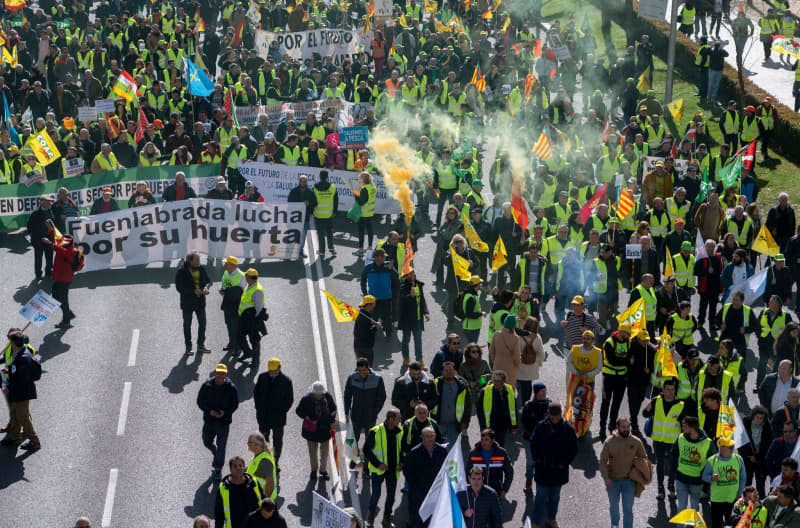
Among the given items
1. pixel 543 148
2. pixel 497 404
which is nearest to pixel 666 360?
pixel 497 404

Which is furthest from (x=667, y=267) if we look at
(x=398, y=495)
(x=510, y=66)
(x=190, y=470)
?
(x=510, y=66)

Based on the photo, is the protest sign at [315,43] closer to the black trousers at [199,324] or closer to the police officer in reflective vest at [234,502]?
the black trousers at [199,324]

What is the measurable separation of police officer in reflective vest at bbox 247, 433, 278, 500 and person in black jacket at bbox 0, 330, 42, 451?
410 cm

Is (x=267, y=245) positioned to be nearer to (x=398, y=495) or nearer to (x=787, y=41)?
(x=398, y=495)

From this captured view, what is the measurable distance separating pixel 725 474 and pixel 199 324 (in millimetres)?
8888

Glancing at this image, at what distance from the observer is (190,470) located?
15914mm

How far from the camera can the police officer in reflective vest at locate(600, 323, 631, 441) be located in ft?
55.0

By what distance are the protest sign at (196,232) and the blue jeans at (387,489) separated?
978 centimetres

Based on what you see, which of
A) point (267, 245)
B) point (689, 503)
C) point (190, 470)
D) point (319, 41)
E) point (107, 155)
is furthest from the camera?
point (319, 41)

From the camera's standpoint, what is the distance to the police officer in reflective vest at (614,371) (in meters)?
16.8

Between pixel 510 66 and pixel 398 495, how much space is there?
22992 mm

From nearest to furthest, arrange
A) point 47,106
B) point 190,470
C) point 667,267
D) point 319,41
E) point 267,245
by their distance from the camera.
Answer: point 190,470 < point 667,267 < point 267,245 < point 47,106 < point 319,41

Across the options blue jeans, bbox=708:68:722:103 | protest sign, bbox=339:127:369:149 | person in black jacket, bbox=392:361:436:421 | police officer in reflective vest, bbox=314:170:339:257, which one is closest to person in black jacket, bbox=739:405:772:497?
person in black jacket, bbox=392:361:436:421

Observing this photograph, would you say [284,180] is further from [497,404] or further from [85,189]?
[497,404]
